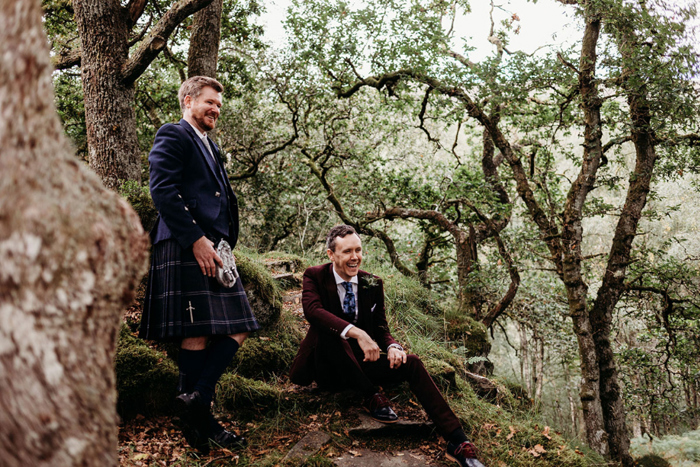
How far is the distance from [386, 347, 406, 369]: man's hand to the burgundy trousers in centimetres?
7

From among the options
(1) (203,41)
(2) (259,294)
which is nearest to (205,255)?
(2) (259,294)

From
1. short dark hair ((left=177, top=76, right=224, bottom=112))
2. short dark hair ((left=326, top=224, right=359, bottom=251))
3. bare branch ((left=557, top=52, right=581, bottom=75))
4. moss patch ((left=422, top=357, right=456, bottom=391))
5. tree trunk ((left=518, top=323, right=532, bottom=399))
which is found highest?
bare branch ((left=557, top=52, right=581, bottom=75))

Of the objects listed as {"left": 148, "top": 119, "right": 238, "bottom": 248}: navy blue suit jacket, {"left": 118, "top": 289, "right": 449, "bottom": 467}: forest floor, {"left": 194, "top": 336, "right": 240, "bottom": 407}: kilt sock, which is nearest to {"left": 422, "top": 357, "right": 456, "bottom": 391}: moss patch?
{"left": 118, "top": 289, "right": 449, "bottom": 467}: forest floor

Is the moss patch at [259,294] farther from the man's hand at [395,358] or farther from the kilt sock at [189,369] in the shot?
the kilt sock at [189,369]

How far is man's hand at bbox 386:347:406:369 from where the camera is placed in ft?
11.8

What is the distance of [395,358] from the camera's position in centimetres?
360

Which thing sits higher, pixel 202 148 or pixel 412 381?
pixel 202 148

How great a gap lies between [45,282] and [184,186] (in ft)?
7.16

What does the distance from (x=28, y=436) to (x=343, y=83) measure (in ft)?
29.4

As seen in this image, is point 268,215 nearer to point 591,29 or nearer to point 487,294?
point 487,294

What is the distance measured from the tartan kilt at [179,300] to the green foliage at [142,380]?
3.03 feet

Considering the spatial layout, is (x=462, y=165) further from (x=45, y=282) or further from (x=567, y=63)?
(x=45, y=282)

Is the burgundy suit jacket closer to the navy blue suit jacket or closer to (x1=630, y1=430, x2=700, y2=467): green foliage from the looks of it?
the navy blue suit jacket

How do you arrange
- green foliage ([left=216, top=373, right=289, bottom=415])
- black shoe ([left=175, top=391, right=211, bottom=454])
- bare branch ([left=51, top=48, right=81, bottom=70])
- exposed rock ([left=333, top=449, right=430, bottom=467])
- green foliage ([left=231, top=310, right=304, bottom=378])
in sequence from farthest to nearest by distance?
bare branch ([left=51, top=48, right=81, bottom=70]), green foliage ([left=231, top=310, right=304, bottom=378]), green foliage ([left=216, top=373, right=289, bottom=415]), exposed rock ([left=333, top=449, right=430, bottom=467]), black shoe ([left=175, top=391, right=211, bottom=454])
